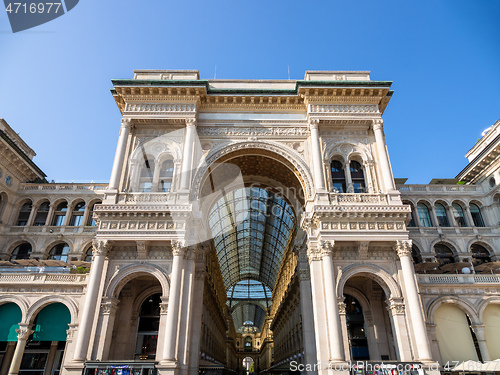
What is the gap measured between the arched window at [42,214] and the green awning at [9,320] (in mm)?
13448

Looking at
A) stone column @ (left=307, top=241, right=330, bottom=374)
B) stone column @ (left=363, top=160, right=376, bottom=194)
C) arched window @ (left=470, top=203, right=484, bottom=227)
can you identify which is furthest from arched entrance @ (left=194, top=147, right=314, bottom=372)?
arched window @ (left=470, top=203, right=484, bottom=227)

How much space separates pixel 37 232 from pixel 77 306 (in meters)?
15.2

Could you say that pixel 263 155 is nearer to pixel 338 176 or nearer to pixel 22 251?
pixel 338 176

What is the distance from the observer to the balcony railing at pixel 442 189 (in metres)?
38.0

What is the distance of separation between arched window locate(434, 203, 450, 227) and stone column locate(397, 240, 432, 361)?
17.2 m

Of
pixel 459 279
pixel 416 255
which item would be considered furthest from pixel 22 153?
pixel 459 279

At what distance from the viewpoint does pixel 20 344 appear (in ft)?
79.6

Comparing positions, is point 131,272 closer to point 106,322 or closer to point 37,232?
point 106,322

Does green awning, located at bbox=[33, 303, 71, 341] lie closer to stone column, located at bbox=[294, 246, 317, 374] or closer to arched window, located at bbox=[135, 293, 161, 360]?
arched window, located at bbox=[135, 293, 161, 360]

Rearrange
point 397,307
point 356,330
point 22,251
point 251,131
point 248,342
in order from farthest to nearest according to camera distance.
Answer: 1. point 248,342
2. point 22,251
3. point 251,131
4. point 356,330
5. point 397,307

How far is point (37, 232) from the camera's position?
3622 cm

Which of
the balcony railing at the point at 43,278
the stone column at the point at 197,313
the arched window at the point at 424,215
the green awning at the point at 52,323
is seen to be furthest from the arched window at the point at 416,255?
the green awning at the point at 52,323

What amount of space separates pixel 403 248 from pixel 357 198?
4557 mm

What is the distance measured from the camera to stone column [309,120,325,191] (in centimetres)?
2522
